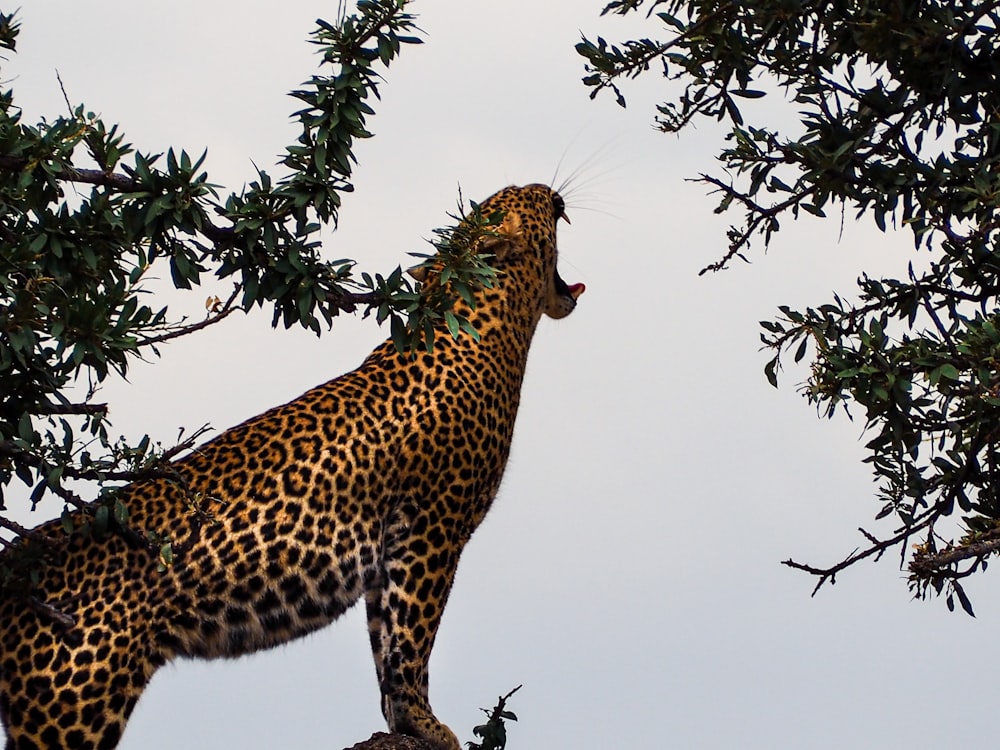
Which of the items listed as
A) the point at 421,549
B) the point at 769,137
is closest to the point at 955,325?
the point at 769,137

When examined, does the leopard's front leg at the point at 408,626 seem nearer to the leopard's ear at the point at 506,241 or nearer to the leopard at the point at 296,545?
the leopard at the point at 296,545

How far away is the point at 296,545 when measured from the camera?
38.3 feet

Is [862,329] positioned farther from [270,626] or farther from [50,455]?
[50,455]

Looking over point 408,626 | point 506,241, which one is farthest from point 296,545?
point 506,241

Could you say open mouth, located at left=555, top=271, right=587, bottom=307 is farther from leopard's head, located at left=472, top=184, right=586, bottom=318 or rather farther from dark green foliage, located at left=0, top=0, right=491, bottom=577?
dark green foliage, located at left=0, top=0, right=491, bottom=577

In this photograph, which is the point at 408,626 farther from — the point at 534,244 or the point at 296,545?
the point at 534,244

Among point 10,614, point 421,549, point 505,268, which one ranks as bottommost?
point 10,614

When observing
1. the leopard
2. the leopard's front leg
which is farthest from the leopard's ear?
the leopard's front leg

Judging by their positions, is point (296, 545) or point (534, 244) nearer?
point (296, 545)

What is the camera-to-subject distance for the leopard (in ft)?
36.2

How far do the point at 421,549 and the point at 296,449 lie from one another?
1.10 metres

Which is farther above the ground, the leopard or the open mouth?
the open mouth

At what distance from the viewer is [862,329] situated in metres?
11.0

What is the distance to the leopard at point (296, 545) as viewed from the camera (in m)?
11.0
